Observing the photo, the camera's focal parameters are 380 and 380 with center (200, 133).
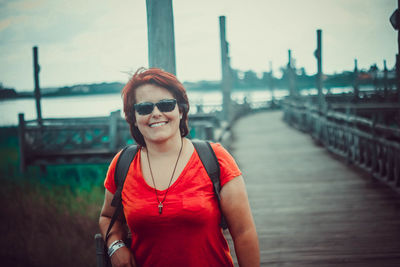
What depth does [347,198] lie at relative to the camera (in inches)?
239

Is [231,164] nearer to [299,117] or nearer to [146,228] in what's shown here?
[146,228]

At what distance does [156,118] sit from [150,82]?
189 mm

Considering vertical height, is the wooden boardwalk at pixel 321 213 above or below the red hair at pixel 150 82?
below

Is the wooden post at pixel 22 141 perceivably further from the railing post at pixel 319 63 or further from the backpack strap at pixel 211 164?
the railing post at pixel 319 63

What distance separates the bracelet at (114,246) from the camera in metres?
2.08

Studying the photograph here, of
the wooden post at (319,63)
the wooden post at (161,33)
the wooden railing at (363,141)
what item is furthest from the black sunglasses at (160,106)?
the wooden post at (319,63)

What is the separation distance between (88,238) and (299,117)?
12776 mm

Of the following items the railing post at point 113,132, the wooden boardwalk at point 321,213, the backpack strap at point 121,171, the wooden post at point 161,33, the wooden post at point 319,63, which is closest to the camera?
the backpack strap at point 121,171

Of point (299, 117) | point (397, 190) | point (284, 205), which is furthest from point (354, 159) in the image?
point (299, 117)

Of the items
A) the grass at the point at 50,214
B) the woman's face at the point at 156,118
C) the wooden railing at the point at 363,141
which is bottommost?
the grass at the point at 50,214

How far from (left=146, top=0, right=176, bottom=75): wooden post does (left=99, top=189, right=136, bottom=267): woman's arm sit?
1.49 meters

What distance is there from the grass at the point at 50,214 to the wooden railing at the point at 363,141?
496 cm

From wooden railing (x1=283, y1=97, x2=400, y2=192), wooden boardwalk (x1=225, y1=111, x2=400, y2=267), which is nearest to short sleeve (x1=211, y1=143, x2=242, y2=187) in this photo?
wooden boardwalk (x1=225, y1=111, x2=400, y2=267)

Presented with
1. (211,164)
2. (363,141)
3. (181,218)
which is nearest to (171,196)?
(181,218)
